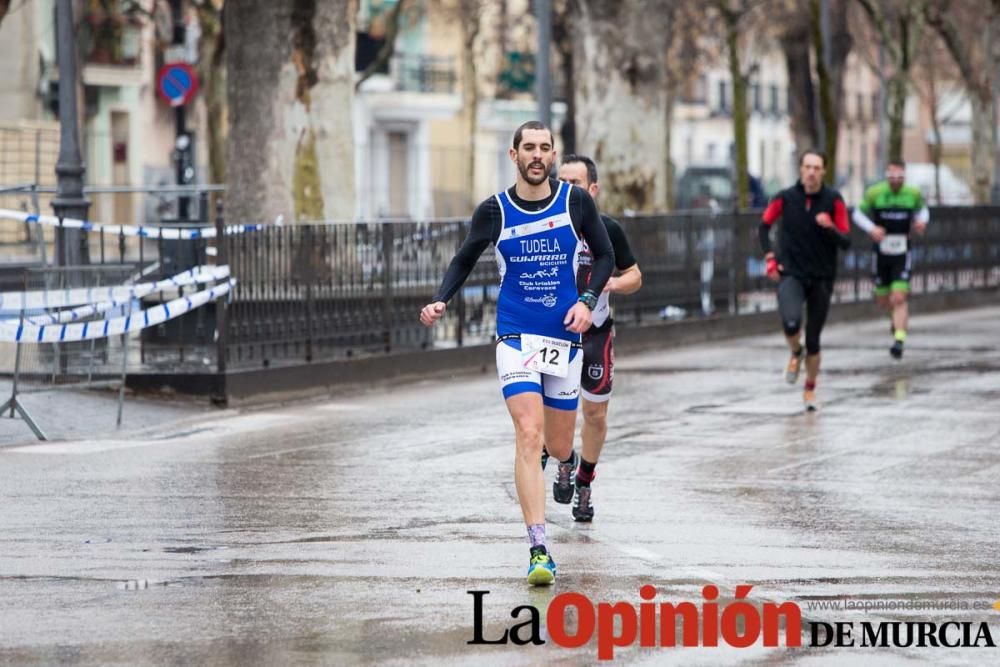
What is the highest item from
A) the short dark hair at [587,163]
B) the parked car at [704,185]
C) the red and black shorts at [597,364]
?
the short dark hair at [587,163]

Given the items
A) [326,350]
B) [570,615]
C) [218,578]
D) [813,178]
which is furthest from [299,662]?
[326,350]

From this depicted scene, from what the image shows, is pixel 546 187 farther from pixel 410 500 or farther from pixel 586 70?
pixel 586 70

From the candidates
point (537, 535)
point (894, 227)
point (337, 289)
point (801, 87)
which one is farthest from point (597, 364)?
point (801, 87)

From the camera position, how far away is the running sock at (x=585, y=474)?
423 inches

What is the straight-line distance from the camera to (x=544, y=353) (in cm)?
939

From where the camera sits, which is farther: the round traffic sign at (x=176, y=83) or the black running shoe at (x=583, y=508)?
the round traffic sign at (x=176, y=83)

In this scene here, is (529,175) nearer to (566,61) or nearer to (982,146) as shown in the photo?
(566,61)

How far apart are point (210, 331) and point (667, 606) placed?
32.3ft

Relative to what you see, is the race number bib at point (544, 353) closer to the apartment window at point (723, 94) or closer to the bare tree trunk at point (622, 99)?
the bare tree trunk at point (622, 99)

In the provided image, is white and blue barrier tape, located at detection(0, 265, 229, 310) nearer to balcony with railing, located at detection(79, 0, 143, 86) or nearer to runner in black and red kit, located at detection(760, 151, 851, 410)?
runner in black and red kit, located at detection(760, 151, 851, 410)

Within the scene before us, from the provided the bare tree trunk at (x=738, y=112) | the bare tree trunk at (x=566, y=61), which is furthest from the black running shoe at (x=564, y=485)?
the bare tree trunk at (x=566, y=61)

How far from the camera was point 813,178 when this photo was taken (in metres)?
16.9

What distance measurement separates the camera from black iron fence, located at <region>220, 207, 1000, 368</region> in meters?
17.7

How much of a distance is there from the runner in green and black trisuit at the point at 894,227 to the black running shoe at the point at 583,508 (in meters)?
11.5
